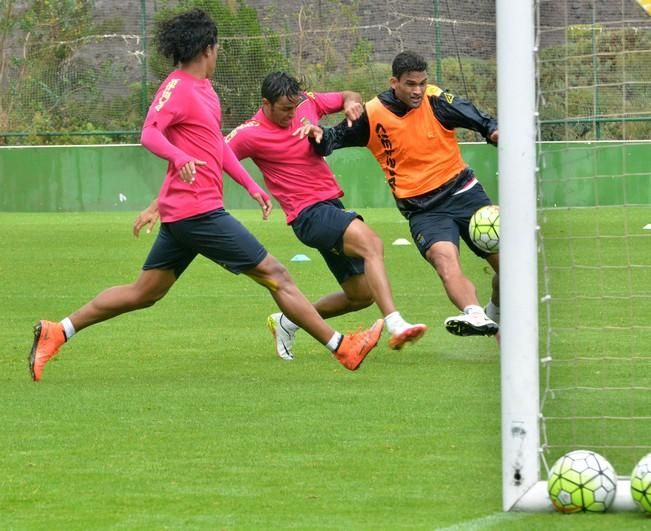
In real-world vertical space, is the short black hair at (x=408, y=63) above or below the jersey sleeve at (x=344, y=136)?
above

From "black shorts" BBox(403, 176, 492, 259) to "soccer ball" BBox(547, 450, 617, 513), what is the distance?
4.06 meters

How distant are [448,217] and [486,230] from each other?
428mm

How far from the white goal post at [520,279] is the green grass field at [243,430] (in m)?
0.15

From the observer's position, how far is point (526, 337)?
17.9ft

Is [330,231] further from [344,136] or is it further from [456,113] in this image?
[456,113]

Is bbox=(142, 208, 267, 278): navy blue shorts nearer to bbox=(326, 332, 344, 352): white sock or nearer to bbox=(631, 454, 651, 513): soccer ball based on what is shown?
bbox=(326, 332, 344, 352): white sock

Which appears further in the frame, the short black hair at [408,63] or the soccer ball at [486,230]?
the short black hair at [408,63]

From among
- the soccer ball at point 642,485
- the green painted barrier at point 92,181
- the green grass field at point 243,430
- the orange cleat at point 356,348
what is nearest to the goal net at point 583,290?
the green grass field at point 243,430

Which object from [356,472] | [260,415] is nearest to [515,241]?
[356,472]

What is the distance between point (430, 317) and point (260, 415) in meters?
4.37

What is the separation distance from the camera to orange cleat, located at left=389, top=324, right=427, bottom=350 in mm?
8414

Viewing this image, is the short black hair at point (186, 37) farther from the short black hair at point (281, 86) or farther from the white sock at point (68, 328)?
the white sock at point (68, 328)

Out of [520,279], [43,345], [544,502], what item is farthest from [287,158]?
[544,502]

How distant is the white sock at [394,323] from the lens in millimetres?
8564
